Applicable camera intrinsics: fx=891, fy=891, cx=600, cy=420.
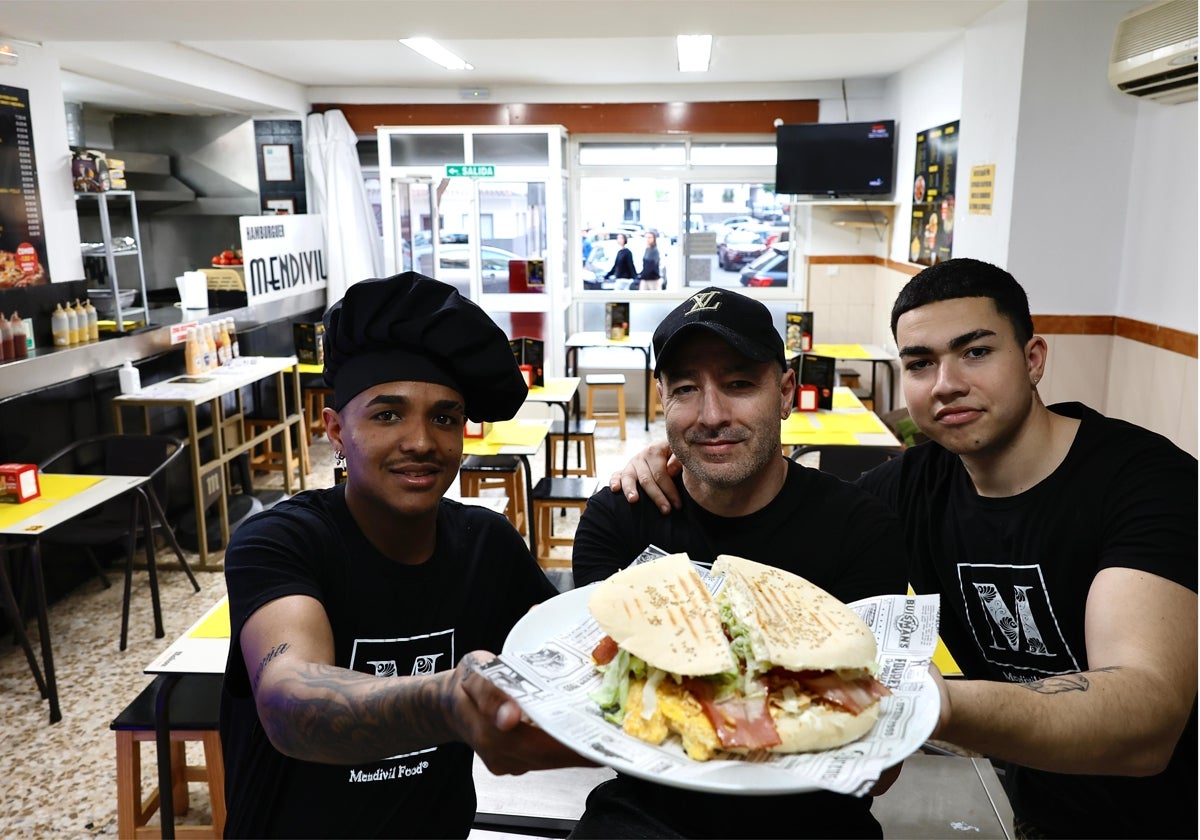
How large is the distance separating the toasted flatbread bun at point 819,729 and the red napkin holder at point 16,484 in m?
3.74

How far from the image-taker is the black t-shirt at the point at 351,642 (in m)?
1.42

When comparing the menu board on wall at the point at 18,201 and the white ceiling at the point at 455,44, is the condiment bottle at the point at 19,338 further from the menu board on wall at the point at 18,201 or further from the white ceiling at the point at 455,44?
the white ceiling at the point at 455,44

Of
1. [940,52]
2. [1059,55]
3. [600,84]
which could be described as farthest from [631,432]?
[1059,55]

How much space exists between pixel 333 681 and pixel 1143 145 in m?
4.60

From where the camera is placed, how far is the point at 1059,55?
438 centimetres

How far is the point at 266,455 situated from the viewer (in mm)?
7090

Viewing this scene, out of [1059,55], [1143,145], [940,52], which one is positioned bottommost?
[1143,145]

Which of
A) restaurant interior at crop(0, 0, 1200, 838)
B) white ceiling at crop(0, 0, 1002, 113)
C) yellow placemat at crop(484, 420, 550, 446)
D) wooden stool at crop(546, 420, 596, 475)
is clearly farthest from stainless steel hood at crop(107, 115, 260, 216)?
yellow placemat at crop(484, 420, 550, 446)

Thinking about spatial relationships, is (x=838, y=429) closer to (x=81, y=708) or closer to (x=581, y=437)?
(x=581, y=437)

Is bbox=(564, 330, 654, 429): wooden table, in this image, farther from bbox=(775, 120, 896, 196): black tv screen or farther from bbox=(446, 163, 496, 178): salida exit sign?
bbox=(775, 120, 896, 196): black tv screen

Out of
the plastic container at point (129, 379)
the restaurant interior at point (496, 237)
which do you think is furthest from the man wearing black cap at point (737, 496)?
the plastic container at point (129, 379)

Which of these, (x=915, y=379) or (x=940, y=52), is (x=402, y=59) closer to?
(x=940, y=52)

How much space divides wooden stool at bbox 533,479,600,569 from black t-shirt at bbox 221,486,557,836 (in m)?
2.75

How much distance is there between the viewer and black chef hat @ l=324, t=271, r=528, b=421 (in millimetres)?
1472
